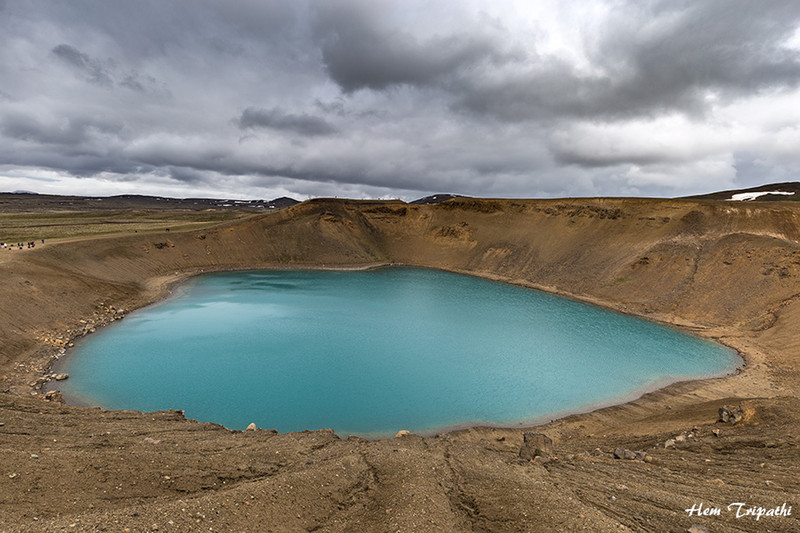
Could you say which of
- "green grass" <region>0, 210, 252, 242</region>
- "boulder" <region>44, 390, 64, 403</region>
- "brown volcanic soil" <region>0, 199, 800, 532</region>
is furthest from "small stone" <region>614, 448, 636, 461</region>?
"green grass" <region>0, 210, 252, 242</region>

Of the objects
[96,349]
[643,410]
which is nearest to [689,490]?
[643,410]

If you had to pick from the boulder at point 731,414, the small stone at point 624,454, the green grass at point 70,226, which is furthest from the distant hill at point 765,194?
the green grass at point 70,226

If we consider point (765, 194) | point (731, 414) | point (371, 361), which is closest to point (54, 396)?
point (371, 361)

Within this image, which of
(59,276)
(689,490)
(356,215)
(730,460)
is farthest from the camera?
(356,215)

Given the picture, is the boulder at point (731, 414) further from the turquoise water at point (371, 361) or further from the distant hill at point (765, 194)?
the distant hill at point (765, 194)

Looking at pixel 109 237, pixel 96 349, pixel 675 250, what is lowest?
pixel 96 349

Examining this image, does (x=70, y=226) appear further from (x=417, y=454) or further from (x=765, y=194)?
(x=765, y=194)

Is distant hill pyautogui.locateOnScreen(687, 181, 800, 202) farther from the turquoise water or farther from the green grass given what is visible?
the green grass

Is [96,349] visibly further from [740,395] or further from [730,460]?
[740,395]
